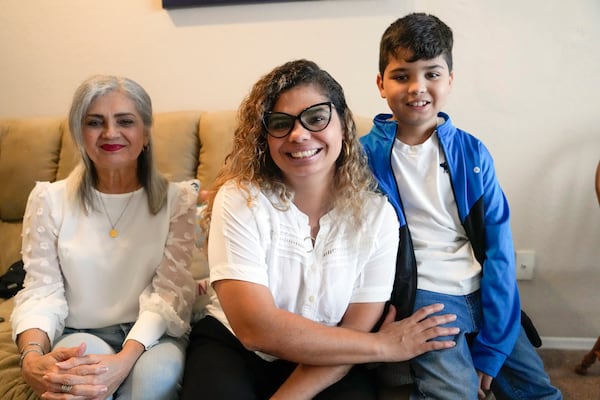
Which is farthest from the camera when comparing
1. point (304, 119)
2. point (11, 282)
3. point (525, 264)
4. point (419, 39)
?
point (525, 264)

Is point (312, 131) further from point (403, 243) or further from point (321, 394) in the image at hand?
point (321, 394)

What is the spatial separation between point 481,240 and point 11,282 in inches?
69.7

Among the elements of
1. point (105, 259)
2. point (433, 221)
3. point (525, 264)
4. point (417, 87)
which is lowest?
point (525, 264)

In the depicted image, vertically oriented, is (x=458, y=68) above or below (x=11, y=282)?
above

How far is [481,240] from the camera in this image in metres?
1.29

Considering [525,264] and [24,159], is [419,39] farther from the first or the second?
[24,159]

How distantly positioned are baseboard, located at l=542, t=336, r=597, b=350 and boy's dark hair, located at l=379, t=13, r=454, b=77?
152 cm

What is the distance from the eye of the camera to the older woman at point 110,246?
1.30 metres

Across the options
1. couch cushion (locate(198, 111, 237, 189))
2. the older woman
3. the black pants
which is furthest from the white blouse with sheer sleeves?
couch cushion (locate(198, 111, 237, 189))

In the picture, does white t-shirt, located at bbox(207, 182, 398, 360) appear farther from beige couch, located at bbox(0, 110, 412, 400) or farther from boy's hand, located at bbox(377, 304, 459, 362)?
beige couch, located at bbox(0, 110, 412, 400)

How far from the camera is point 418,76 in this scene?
4.18 ft

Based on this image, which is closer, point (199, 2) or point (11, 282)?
point (11, 282)

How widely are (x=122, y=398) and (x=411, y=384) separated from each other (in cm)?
77

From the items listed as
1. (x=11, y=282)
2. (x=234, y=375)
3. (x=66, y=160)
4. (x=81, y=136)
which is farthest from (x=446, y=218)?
(x=11, y=282)
